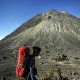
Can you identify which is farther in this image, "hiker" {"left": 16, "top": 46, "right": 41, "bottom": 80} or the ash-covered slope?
the ash-covered slope

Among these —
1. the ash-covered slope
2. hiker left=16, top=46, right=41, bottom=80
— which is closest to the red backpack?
hiker left=16, top=46, right=41, bottom=80

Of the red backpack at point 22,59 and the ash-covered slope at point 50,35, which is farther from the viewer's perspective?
the ash-covered slope at point 50,35

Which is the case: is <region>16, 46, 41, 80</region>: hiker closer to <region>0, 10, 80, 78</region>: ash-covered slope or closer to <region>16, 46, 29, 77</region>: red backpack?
<region>16, 46, 29, 77</region>: red backpack

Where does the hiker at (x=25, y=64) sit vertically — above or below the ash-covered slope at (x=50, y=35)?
below

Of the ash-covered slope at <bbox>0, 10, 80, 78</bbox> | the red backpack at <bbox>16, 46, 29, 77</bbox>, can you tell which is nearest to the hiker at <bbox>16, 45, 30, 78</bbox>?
the red backpack at <bbox>16, 46, 29, 77</bbox>

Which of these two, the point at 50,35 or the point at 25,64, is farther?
the point at 50,35

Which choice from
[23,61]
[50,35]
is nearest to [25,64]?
[23,61]

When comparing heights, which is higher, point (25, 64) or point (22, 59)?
point (22, 59)

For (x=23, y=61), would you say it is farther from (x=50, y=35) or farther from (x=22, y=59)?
(x=50, y=35)

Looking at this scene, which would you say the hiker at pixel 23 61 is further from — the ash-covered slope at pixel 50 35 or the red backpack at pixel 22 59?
the ash-covered slope at pixel 50 35

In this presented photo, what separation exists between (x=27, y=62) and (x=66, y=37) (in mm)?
78475

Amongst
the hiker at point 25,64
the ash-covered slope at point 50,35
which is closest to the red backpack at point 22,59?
the hiker at point 25,64

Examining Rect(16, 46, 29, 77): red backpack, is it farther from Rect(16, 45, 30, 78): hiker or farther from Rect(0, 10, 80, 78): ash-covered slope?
Rect(0, 10, 80, 78): ash-covered slope

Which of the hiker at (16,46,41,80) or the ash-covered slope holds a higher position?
the ash-covered slope
